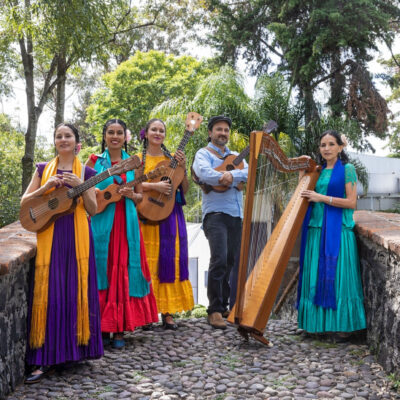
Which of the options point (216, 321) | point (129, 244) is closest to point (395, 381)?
point (216, 321)

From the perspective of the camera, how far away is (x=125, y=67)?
23.0 meters

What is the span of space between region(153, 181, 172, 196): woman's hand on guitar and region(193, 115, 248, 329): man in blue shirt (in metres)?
0.37

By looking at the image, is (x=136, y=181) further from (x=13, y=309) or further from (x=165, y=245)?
(x=13, y=309)

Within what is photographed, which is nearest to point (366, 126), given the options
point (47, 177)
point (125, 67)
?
point (125, 67)

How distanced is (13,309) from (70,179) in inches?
36.5

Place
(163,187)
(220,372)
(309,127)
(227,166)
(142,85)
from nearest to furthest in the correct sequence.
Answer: (220,372) → (163,187) → (227,166) → (309,127) → (142,85)

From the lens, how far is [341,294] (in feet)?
13.6

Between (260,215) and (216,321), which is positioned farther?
(216,321)

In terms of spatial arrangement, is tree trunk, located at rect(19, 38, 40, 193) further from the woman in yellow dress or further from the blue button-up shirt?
the blue button-up shirt

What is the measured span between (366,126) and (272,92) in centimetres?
612

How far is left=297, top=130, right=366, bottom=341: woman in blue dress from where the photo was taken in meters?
4.16

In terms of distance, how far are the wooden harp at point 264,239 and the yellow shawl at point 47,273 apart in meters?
1.11

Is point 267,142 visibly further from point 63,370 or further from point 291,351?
point 63,370

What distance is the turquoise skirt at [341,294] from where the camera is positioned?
13.6 feet
